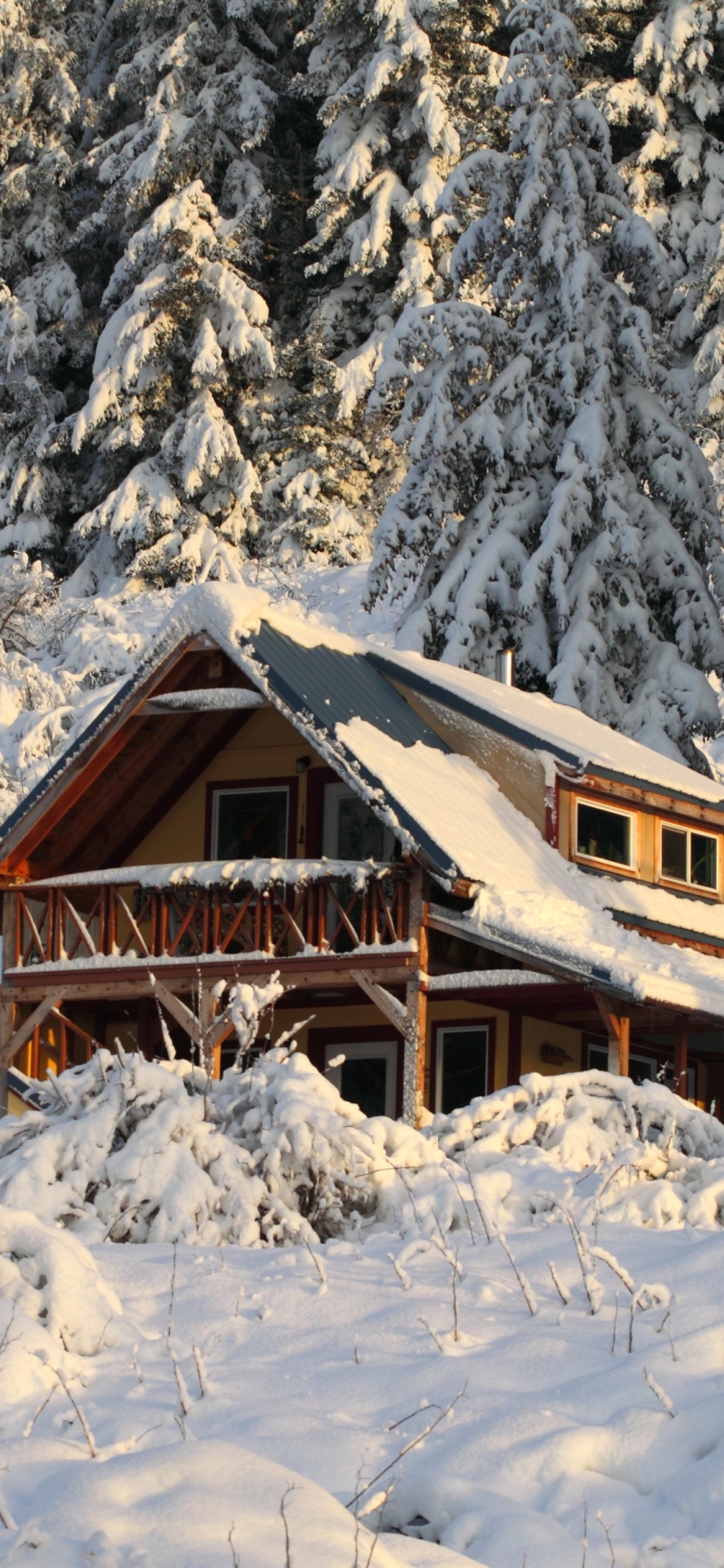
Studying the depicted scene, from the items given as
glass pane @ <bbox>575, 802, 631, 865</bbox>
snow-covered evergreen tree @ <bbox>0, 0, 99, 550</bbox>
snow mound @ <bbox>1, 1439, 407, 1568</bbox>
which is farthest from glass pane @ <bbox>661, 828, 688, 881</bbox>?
snow-covered evergreen tree @ <bbox>0, 0, 99, 550</bbox>

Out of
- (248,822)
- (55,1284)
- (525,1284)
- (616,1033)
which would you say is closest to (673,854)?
(616,1033)

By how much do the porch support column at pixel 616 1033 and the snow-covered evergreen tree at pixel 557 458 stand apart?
12648mm

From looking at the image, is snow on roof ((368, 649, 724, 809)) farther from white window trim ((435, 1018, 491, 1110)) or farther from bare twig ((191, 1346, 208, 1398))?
bare twig ((191, 1346, 208, 1398))

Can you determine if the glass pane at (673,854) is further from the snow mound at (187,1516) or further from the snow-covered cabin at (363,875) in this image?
the snow mound at (187,1516)

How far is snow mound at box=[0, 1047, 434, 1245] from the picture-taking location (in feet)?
39.2

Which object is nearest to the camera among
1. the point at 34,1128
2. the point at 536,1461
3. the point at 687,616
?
the point at 536,1461

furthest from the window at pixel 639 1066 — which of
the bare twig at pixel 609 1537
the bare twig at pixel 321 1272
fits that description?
the bare twig at pixel 609 1537

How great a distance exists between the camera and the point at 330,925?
21.6 meters

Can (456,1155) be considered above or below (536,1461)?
above

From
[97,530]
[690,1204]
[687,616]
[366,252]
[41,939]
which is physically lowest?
[690,1204]

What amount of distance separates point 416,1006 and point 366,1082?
10.4ft

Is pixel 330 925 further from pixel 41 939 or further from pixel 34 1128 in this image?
pixel 34 1128

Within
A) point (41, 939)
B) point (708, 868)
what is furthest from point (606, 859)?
point (41, 939)

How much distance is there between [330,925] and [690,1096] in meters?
5.35
